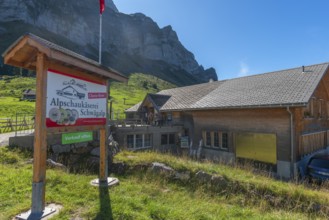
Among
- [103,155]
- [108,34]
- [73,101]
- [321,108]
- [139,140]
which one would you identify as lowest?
[139,140]

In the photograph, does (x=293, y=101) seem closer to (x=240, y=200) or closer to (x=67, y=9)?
(x=240, y=200)

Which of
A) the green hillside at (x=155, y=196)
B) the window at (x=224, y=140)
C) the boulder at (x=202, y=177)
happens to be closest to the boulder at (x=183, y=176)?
the green hillside at (x=155, y=196)

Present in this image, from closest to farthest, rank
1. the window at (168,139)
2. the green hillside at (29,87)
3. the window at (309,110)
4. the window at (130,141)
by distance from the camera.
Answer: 1. the window at (309,110)
2. the window at (130,141)
3. the window at (168,139)
4. the green hillside at (29,87)

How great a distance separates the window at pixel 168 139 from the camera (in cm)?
2267

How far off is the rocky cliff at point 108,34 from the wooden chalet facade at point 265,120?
90.2 metres

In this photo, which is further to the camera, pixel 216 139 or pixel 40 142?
pixel 216 139

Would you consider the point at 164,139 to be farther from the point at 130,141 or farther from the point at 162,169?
the point at 162,169

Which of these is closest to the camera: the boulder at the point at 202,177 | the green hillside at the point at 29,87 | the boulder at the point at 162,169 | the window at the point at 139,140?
the boulder at the point at 202,177

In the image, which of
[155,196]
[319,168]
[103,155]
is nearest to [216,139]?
[319,168]

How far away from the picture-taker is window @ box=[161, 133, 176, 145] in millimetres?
22672

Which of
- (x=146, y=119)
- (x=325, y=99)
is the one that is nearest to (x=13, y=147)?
(x=146, y=119)

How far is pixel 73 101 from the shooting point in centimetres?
643

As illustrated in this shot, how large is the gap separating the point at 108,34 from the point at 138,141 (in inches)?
4873

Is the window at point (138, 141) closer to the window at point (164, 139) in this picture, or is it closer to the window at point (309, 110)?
the window at point (164, 139)
